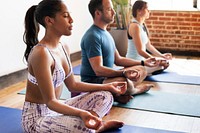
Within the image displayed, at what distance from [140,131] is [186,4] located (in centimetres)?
422

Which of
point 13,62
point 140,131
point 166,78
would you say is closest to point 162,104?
point 140,131

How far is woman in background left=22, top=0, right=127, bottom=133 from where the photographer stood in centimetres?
186

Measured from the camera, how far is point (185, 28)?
19.5ft

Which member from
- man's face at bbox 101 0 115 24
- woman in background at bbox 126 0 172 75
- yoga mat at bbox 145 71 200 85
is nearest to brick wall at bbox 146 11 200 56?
yoga mat at bbox 145 71 200 85

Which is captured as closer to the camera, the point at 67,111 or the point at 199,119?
the point at 67,111

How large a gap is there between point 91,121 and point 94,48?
1.20 meters

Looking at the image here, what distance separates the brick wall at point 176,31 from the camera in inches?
231

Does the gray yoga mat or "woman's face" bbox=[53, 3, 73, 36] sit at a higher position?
"woman's face" bbox=[53, 3, 73, 36]

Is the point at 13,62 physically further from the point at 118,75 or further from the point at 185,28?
the point at 185,28

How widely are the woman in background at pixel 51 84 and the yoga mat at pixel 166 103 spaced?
0.89 m

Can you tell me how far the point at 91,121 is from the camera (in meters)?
1.79

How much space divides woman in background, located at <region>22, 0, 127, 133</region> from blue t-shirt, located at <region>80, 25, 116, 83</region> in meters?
0.69

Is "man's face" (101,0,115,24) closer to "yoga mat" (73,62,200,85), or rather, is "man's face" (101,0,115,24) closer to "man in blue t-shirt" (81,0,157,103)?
"man in blue t-shirt" (81,0,157,103)

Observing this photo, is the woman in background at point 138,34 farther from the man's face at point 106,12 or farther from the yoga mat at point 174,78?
the man's face at point 106,12
